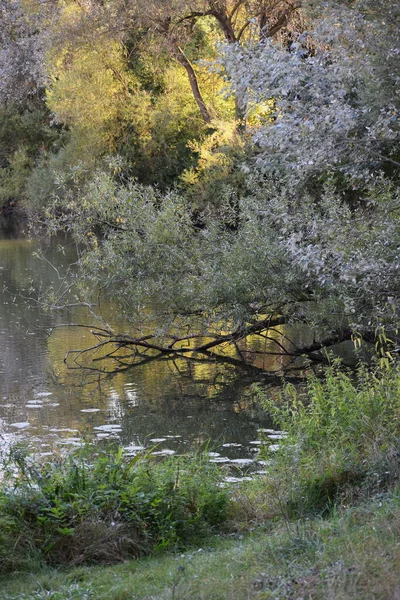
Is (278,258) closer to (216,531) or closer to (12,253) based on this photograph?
(216,531)

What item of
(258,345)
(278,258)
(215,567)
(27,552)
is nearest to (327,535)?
(215,567)

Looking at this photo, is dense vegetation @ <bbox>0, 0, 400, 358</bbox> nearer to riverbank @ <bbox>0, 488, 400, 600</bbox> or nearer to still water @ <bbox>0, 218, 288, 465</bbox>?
still water @ <bbox>0, 218, 288, 465</bbox>

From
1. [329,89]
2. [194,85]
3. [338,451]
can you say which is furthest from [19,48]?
[338,451]

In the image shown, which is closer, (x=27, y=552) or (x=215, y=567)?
(x=215, y=567)

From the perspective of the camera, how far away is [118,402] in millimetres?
12047

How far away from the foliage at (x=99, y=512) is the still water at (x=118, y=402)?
224cm

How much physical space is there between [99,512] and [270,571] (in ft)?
4.49

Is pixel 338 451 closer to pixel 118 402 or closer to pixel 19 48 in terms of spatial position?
pixel 118 402

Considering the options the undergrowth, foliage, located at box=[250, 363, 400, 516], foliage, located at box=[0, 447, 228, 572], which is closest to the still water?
foliage, located at box=[250, 363, 400, 516]

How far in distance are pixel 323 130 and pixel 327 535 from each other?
4.89 m

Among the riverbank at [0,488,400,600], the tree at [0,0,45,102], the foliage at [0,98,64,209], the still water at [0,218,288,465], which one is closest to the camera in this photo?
the riverbank at [0,488,400,600]

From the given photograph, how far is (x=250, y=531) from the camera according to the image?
5.61 metres

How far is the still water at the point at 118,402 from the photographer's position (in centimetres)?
1007

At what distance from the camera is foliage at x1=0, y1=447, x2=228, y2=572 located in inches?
202
